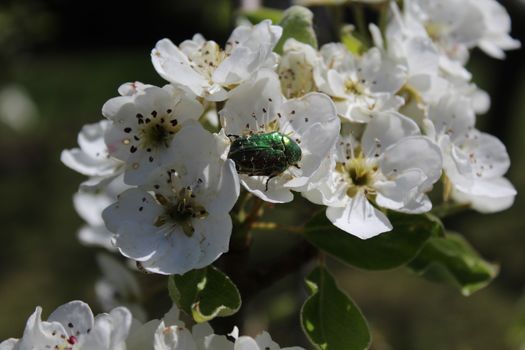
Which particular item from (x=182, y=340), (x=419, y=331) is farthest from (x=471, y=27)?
(x=419, y=331)

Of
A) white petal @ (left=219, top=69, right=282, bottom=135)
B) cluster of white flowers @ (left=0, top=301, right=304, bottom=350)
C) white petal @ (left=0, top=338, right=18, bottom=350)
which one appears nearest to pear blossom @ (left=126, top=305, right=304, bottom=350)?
cluster of white flowers @ (left=0, top=301, right=304, bottom=350)

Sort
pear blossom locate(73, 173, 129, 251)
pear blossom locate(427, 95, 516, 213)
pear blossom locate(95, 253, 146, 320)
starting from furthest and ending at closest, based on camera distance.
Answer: pear blossom locate(73, 173, 129, 251), pear blossom locate(95, 253, 146, 320), pear blossom locate(427, 95, 516, 213)

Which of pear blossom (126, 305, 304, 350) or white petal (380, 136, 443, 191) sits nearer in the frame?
pear blossom (126, 305, 304, 350)

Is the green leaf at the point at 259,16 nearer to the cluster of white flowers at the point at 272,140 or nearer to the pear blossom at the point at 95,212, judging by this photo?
the cluster of white flowers at the point at 272,140

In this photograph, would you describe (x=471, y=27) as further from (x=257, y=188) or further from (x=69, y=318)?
(x=69, y=318)

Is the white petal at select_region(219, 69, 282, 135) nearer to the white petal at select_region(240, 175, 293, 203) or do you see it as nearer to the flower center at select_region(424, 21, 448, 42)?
the white petal at select_region(240, 175, 293, 203)

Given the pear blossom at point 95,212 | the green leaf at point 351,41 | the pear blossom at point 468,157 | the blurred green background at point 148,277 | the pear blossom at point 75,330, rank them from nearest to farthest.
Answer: the pear blossom at point 75,330 → the pear blossom at point 468,157 → the green leaf at point 351,41 → the pear blossom at point 95,212 → the blurred green background at point 148,277

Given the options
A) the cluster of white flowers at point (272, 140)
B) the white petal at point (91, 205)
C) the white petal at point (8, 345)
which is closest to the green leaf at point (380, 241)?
the cluster of white flowers at point (272, 140)
